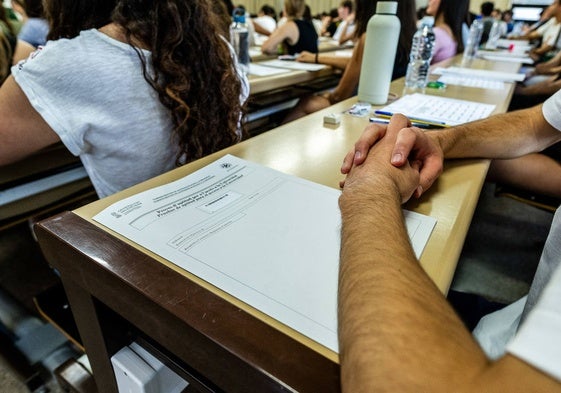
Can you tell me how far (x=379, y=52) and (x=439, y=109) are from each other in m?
0.23

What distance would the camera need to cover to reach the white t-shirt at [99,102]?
0.58 meters

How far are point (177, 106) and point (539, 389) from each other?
69 cm

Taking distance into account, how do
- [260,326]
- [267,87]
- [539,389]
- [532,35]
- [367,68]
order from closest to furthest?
[539,389] < [260,326] < [367,68] < [267,87] < [532,35]

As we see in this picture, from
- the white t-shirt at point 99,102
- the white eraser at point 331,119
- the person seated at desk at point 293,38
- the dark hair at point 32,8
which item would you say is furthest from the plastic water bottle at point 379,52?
the person seated at desk at point 293,38

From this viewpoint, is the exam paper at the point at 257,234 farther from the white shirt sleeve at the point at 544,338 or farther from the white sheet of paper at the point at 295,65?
the white sheet of paper at the point at 295,65

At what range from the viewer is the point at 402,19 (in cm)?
163

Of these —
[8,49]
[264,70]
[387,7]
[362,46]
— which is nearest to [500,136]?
Answer: [387,7]

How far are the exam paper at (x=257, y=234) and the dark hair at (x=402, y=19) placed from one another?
1.39 meters

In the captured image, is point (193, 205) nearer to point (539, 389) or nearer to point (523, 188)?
point (539, 389)

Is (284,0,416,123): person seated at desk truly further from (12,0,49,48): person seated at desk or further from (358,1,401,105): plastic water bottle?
(12,0,49,48): person seated at desk

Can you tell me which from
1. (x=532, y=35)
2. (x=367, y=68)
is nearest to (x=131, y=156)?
(x=367, y=68)

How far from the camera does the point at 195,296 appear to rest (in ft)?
1.01

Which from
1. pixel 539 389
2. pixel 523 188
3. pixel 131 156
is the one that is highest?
pixel 539 389

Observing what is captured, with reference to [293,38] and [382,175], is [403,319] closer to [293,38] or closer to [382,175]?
[382,175]
